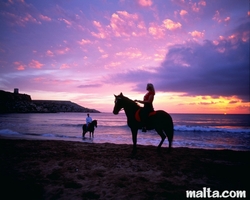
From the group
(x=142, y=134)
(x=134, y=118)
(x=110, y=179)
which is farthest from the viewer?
(x=142, y=134)

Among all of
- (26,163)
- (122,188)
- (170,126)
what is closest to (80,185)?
(122,188)

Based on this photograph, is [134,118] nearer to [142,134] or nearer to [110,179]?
[110,179]

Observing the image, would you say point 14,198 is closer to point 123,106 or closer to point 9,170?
point 9,170

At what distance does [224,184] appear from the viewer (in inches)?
152

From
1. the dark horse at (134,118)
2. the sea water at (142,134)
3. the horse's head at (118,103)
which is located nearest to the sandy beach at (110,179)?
the dark horse at (134,118)

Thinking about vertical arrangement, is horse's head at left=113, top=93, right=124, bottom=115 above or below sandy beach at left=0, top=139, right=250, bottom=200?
above

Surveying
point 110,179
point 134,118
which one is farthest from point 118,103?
point 110,179

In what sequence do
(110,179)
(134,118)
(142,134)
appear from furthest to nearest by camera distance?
(142,134)
(134,118)
(110,179)

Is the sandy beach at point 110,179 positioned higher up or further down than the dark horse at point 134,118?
further down

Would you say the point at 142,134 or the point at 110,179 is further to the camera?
the point at 142,134

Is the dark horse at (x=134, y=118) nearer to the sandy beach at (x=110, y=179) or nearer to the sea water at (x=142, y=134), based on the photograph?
the sandy beach at (x=110, y=179)

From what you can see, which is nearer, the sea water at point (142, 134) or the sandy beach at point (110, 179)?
the sandy beach at point (110, 179)

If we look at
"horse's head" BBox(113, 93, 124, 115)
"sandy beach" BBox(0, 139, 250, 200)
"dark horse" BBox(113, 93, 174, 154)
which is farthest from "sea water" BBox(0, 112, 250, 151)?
"sandy beach" BBox(0, 139, 250, 200)

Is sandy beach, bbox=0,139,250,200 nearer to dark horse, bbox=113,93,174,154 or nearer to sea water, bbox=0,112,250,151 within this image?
dark horse, bbox=113,93,174,154
